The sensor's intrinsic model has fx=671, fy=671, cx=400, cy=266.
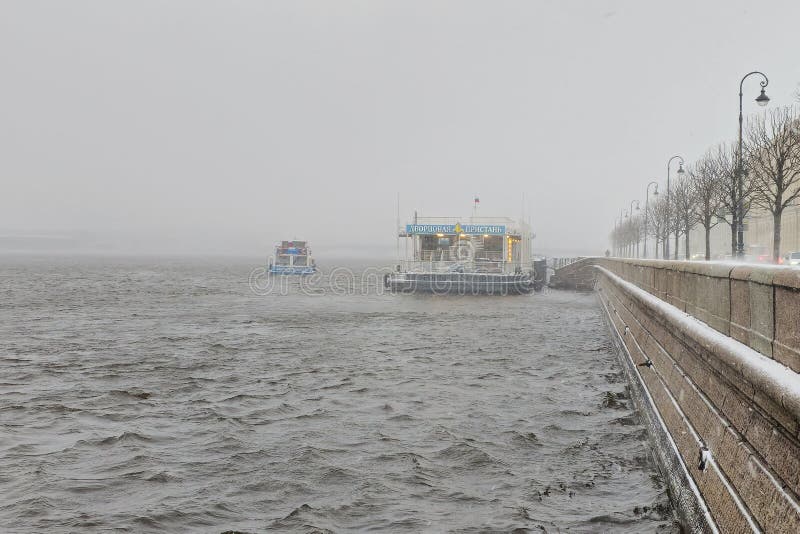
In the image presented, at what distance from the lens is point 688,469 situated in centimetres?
804

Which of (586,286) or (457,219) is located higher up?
(457,219)

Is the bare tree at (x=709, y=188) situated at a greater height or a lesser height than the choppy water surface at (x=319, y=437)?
greater

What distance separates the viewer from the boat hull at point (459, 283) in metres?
53.9

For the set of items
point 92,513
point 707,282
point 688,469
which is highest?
point 707,282

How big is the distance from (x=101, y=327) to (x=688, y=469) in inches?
1142

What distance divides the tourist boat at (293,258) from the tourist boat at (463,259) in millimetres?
44900

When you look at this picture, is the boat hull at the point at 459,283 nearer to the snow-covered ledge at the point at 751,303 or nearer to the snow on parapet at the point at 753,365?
the snow-covered ledge at the point at 751,303

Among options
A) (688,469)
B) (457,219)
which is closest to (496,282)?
(457,219)

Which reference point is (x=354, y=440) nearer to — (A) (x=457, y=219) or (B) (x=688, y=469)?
(B) (x=688, y=469)

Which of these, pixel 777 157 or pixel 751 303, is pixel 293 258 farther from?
pixel 751 303

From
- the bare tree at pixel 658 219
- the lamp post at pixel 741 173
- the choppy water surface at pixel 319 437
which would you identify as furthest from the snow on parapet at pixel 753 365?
the bare tree at pixel 658 219

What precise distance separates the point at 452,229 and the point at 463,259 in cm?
339

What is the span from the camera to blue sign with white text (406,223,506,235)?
5784 cm

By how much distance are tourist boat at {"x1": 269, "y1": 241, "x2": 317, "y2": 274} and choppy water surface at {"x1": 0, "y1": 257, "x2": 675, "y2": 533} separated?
257 feet
